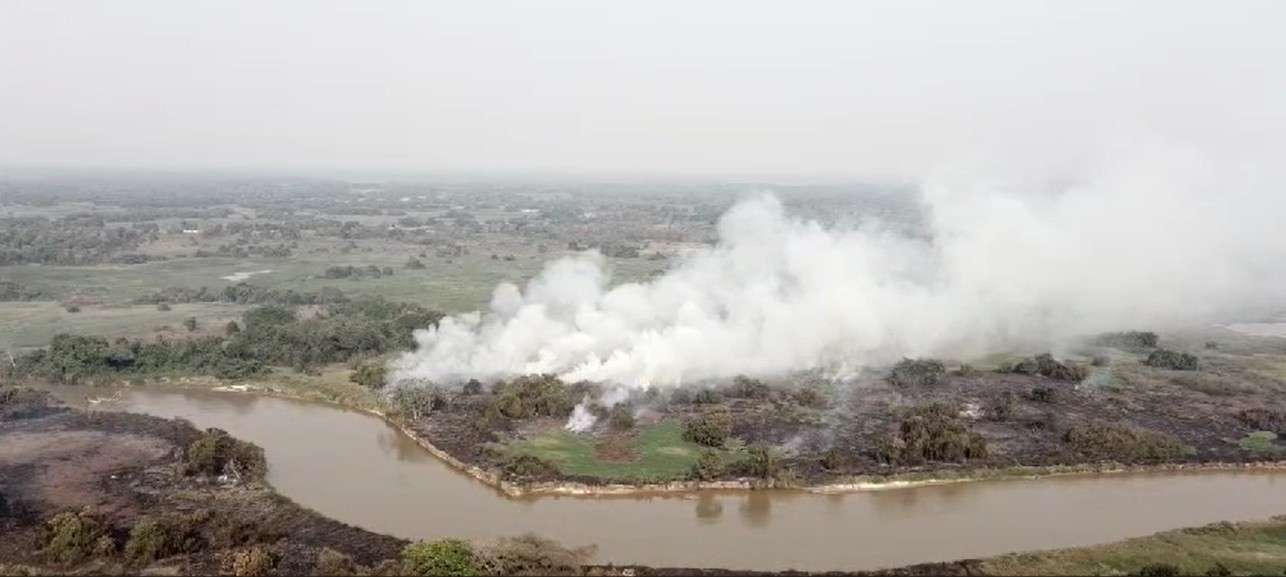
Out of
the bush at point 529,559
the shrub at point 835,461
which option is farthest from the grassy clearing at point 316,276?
the bush at point 529,559

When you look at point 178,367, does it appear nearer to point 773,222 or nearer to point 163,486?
point 163,486

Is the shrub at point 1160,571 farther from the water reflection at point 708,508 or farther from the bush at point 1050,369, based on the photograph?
the bush at point 1050,369

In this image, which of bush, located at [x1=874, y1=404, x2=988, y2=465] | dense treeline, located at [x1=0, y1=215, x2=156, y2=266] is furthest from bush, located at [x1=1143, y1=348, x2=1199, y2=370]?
dense treeline, located at [x1=0, y1=215, x2=156, y2=266]

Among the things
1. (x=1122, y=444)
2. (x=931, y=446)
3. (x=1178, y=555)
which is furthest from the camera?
(x=1122, y=444)

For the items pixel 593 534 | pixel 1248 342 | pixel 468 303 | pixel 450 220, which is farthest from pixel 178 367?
pixel 450 220

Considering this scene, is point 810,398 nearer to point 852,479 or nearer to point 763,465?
point 852,479

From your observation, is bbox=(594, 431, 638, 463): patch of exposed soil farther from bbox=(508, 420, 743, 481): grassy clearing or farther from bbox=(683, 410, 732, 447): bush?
bbox=(683, 410, 732, 447): bush

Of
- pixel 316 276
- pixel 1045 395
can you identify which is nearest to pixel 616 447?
pixel 1045 395
